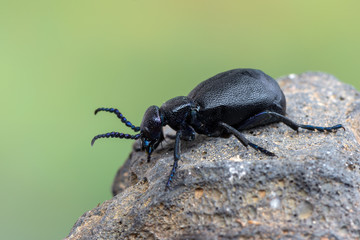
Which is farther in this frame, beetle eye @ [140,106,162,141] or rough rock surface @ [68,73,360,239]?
beetle eye @ [140,106,162,141]

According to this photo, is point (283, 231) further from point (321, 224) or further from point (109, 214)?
point (109, 214)

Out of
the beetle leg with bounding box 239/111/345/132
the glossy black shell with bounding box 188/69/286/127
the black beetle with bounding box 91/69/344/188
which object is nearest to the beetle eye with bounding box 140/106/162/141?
the black beetle with bounding box 91/69/344/188

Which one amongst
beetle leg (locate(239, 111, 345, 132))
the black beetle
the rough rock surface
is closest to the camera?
the rough rock surface

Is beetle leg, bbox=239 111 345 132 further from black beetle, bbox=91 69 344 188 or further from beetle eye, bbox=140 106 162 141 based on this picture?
beetle eye, bbox=140 106 162 141

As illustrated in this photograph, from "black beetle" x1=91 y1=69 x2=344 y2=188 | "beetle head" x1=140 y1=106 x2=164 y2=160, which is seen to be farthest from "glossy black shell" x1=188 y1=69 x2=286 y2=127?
"beetle head" x1=140 y1=106 x2=164 y2=160

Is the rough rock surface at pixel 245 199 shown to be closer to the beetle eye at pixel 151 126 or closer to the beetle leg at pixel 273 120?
the beetle leg at pixel 273 120

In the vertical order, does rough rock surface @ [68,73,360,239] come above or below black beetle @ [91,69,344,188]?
below

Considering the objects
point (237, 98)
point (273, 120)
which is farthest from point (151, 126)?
point (273, 120)

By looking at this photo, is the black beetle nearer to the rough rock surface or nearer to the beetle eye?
the beetle eye

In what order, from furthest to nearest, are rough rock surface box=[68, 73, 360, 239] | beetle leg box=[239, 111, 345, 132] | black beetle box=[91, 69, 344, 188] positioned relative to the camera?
black beetle box=[91, 69, 344, 188] < beetle leg box=[239, 111, 345, 132] < rough rock surface box=[68, 73, 360, 239]
